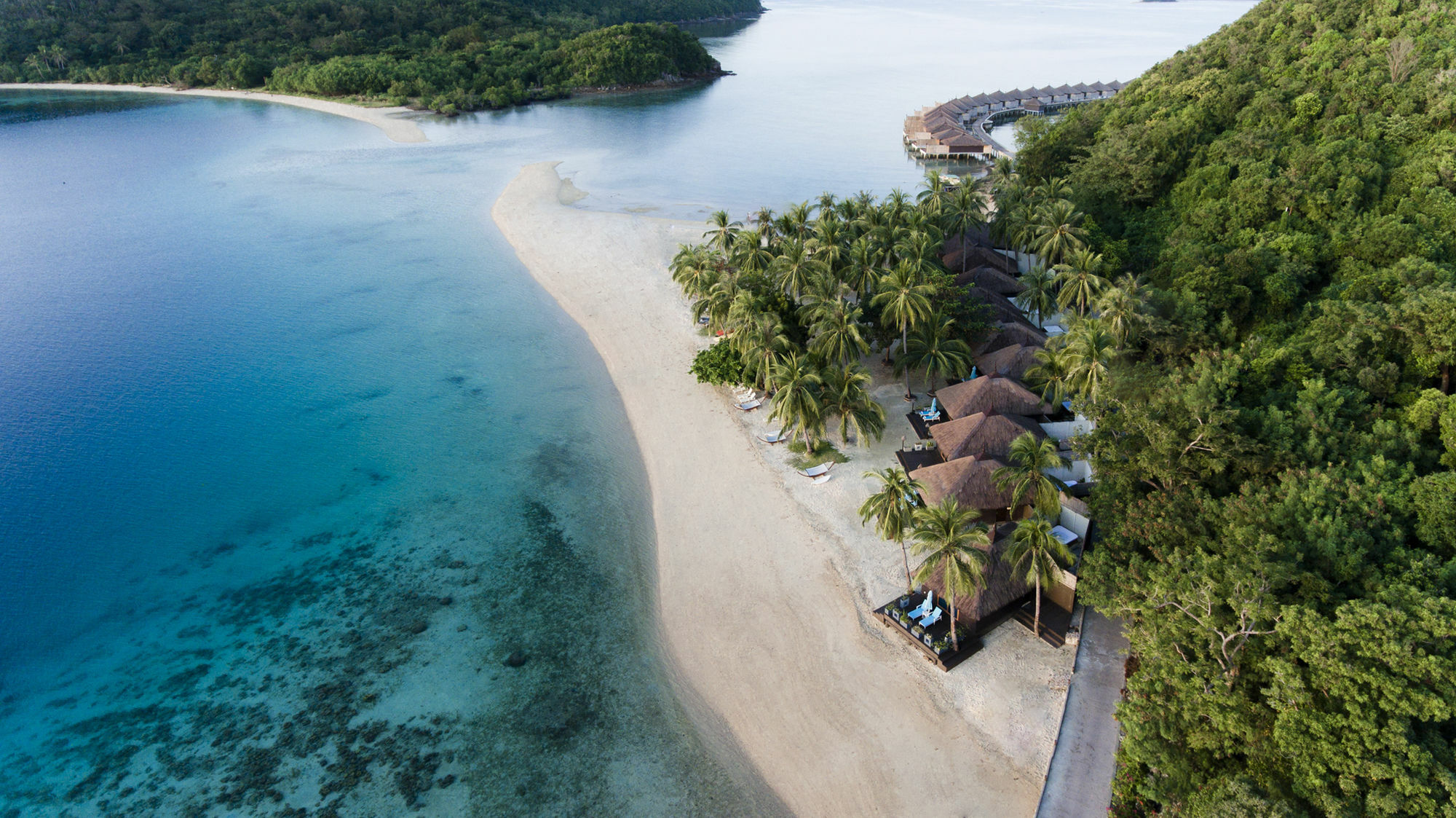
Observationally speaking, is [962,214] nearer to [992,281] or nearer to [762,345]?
[992,281]

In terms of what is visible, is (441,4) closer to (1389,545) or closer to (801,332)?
(801,332)

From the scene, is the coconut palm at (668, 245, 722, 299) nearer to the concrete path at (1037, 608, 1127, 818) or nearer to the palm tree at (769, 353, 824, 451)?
the palm tree at (769, 353, 824, 451)

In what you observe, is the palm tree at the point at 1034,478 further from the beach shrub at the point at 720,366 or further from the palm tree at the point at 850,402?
the beach shrub at the point at 720,366

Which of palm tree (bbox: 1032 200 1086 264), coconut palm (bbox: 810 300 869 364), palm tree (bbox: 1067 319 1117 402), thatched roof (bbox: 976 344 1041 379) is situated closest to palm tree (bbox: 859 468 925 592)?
palm tree (bbox: 1067 319 1117 402)

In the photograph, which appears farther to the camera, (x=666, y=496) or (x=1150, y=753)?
(x=666, y=496)

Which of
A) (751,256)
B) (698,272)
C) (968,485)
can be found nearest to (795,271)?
(751,256)

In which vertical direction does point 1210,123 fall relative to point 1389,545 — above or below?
above

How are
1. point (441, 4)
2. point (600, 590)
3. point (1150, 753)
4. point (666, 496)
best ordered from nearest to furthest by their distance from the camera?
1. point (1150, 753)
2. point (600, 590)
3. point (666, 496)
4. point (441, 4)

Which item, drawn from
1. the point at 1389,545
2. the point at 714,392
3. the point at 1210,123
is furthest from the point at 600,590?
the point at 1210,123
